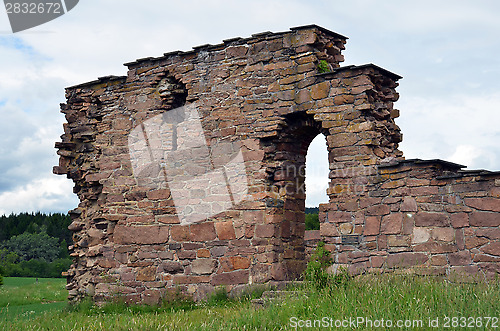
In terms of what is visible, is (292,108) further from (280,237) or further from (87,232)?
(87,232)

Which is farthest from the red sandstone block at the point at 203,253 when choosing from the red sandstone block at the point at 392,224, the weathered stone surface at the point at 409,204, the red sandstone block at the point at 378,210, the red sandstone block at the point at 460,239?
the red sandstone block at the point at 460,239

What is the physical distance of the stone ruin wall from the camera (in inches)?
344

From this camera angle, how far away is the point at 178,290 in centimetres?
1055

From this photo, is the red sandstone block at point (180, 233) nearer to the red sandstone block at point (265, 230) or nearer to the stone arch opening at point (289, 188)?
the red sandstone block at point (265, 230)

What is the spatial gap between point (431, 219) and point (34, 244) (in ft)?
125

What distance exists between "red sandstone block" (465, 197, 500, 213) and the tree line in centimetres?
3249

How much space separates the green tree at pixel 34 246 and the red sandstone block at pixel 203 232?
112ft

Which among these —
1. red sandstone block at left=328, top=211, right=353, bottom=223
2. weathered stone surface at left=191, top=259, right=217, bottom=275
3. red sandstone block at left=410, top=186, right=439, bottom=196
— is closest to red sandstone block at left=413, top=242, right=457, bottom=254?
red sandstone block at left=410, top=186, right=439, bottom=196

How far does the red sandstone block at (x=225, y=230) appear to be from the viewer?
10211 mm

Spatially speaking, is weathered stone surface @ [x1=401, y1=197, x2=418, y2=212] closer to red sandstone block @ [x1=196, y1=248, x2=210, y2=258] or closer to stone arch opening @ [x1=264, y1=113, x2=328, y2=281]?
stone arch opening @ [x1=264, y1=113, x2=328, y2=281]

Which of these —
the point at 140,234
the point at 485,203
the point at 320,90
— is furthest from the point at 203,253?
the point at 485,203

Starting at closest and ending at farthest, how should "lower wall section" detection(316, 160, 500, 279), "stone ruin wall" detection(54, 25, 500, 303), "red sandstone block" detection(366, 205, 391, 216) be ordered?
"lower wall section" detection(316, 160, 500, 279), "stone ruin wall" detection(54, 25, 500, 303), "red sandstone block" detection(366, 205, 391, 216)

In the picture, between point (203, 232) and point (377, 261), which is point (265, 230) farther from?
point (377, 261)

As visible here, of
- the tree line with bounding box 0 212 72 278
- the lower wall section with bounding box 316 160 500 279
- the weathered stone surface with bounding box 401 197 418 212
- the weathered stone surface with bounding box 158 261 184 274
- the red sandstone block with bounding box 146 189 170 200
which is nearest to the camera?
the lower wall section with bounding box 316 160 500 279
